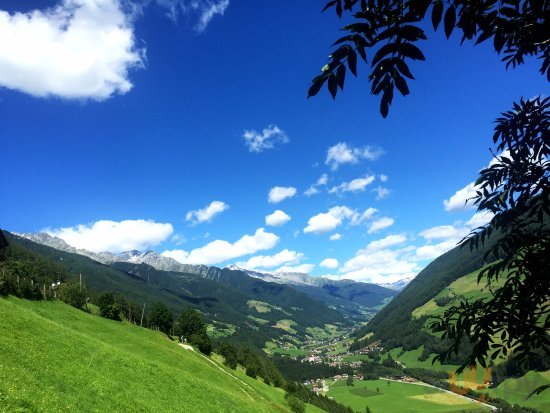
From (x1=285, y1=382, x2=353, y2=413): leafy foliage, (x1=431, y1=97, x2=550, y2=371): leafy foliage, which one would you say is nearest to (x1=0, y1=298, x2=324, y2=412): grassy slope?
(x1=431, y1=97, x2=550, y2=371): leafy foliage

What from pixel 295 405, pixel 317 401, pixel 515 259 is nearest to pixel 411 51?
pixel 515 259

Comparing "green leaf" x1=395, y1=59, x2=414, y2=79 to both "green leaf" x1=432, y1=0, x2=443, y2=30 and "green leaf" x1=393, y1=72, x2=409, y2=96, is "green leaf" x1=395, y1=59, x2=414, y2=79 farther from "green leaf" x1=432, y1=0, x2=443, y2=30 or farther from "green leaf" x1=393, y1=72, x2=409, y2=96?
"green leaf" x1=432, y1=0, x2=443, y2=30

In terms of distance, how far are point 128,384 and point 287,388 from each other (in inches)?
4278

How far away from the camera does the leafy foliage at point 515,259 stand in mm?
7059

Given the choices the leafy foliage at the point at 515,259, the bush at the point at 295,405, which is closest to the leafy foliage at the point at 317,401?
the bush at the point at 295,405

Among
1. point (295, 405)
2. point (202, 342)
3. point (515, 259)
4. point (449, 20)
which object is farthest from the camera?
point (202, 342)

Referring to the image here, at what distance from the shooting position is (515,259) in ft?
25.3

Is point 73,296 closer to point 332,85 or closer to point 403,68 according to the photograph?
point 332,85

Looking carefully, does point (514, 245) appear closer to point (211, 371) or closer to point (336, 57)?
point (336, 57)

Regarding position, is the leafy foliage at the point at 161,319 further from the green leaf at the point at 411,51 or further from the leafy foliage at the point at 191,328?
the green leaf at the point at 411,51

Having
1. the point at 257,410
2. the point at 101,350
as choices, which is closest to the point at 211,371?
the point at 257,410

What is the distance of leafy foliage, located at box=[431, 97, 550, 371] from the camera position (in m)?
7.06

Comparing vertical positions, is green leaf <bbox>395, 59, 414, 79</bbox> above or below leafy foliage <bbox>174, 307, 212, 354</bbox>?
above

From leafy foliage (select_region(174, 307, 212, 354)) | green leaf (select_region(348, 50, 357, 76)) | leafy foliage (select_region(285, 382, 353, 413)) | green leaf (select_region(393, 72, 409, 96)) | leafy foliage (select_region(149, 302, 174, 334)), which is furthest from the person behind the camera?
leafy foliage (select_region(285, 382, 353, 413))
